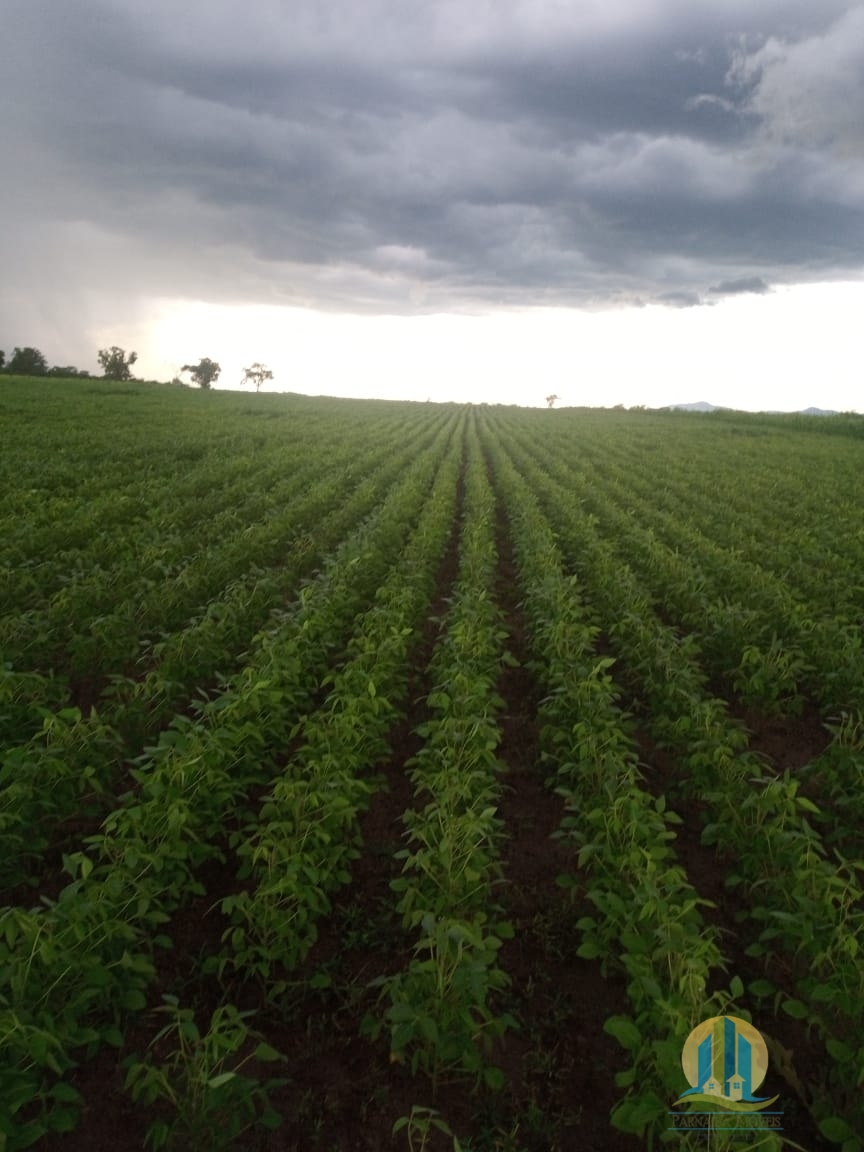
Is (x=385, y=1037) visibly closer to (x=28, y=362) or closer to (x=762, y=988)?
(x=762, y=988)

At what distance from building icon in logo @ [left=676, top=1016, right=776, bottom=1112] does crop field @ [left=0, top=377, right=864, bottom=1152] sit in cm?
7

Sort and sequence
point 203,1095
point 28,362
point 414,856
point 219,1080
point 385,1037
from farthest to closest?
point 28,362
point 414,856
point 385,1037
point 203,1095
point 219,1080

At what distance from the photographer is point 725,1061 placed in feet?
9.36

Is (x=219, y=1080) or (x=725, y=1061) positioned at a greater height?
(x=219, y=1080)

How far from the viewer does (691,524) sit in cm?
1450

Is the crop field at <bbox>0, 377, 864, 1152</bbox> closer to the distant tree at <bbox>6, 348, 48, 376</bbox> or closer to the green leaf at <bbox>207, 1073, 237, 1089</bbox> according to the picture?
the green leaf at <bbox>207, 1073, 237, 1089</bbox>

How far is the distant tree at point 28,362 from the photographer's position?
85.1 metres

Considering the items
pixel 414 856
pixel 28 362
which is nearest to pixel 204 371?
pixel 28 362

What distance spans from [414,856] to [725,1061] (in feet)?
5.71

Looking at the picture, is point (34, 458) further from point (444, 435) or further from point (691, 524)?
point (444, 435)

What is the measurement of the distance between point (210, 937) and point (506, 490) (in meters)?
17.4

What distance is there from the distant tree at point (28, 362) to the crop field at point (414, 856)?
91.5 m

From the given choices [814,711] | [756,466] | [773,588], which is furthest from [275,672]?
[756,466]

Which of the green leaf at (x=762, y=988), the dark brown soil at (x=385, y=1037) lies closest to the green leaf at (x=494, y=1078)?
the dark brown soil at (x=385, y=1037)
